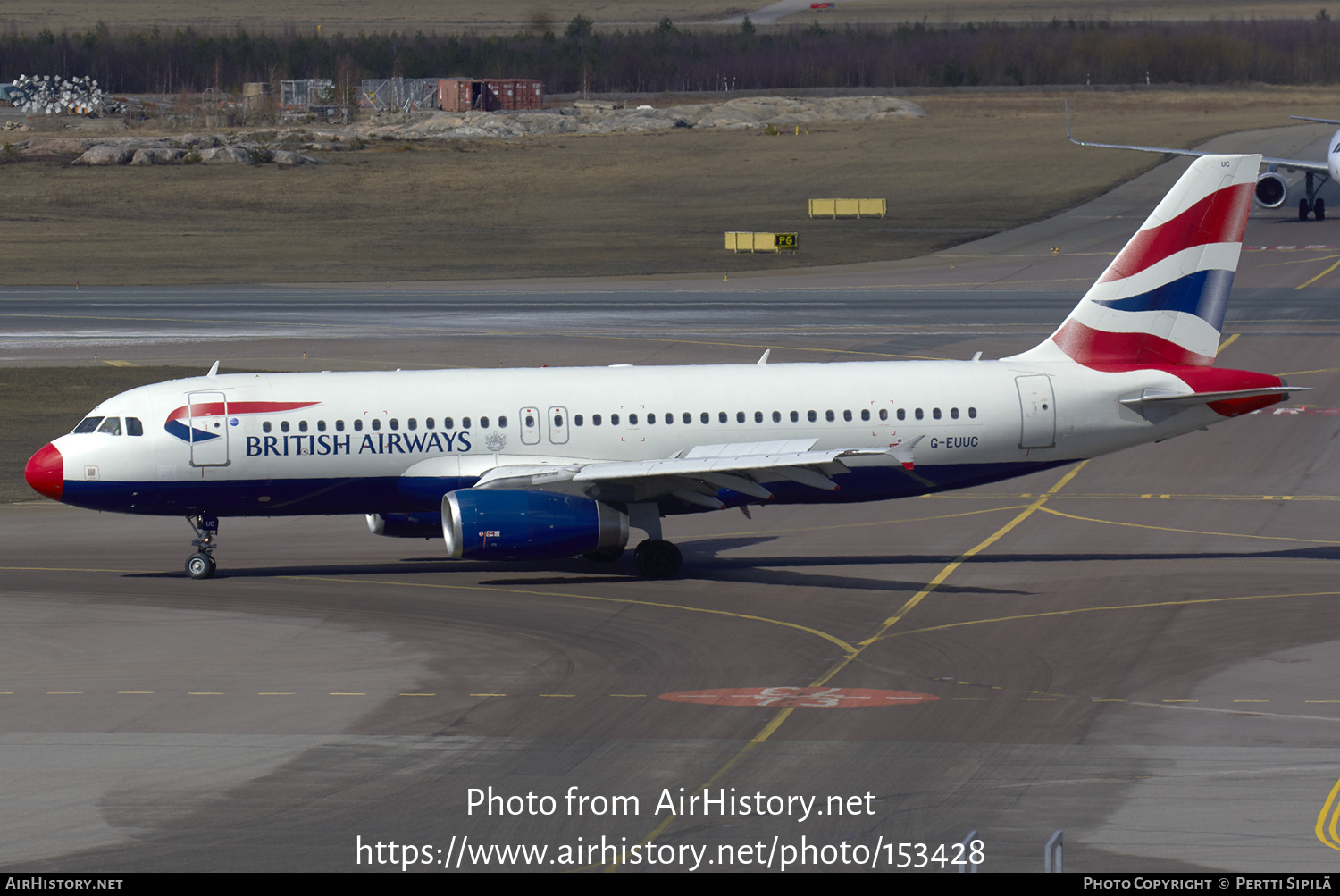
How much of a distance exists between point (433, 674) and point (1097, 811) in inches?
490

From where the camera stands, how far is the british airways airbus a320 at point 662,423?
37000mm

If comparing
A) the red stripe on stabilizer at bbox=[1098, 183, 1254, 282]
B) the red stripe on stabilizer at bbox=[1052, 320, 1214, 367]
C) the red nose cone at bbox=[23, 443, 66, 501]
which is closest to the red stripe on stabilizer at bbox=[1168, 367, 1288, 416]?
the red stripe on stabilizer at bbox=[1052, 320, 1214, 367]

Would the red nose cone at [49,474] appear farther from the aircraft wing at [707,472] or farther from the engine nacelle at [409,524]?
the aircraft wing at [707,472]

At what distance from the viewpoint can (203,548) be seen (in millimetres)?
38156

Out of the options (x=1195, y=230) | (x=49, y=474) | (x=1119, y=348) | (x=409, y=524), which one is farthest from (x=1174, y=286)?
(x=49, y=474)

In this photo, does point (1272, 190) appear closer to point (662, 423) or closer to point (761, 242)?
point (761, 242)

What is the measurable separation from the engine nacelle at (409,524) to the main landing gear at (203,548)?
3.65 metres

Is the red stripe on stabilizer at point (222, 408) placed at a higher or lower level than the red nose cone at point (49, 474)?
higher

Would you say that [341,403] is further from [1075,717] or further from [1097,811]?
[1097,811]

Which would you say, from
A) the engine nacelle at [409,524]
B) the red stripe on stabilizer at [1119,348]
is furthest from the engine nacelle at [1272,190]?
the engine nacelle at [409,524]

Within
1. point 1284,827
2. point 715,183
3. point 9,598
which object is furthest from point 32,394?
point 715,183

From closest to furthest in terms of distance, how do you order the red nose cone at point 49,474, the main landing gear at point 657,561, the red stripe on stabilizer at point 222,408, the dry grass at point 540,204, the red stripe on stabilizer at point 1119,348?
the red nose cone at point 49,474 < the red stripe on stabilizer at point 222,408 < the main landing gear at point 657,561 < the red stripe on stabilizer at point 1119,348 < the dry grass at point 540,204

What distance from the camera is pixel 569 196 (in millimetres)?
130625

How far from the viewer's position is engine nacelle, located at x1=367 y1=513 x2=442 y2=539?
38.5 meters
